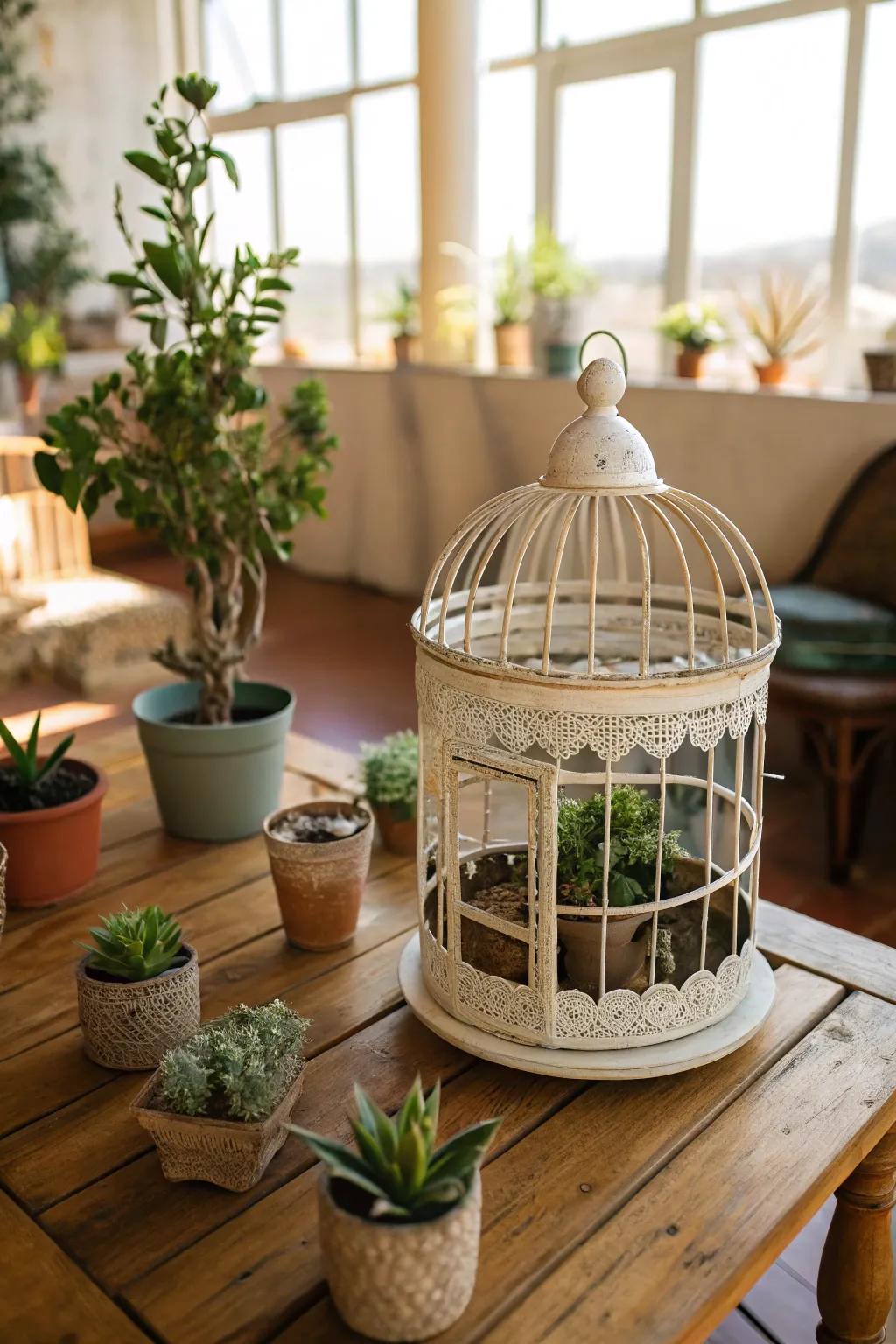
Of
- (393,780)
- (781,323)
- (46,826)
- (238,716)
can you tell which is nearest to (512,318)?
(781,323)

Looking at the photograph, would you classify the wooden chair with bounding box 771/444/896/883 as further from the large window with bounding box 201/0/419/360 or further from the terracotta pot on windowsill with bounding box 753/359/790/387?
the large window with bounding box 201/0/419/360

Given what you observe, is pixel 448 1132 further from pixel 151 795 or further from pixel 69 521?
pixel 69 521

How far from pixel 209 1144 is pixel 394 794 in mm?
814

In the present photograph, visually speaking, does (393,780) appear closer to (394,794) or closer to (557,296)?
(394,794)

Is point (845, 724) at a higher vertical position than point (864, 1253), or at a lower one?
higher

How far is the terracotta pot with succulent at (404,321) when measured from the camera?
573cm

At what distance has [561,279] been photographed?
196 inches

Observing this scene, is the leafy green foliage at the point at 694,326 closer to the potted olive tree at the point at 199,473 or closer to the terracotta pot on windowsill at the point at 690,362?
the terracotta pot on windowsill at the point at 690,362

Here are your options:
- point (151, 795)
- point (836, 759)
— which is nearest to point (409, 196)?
point (836, 759)

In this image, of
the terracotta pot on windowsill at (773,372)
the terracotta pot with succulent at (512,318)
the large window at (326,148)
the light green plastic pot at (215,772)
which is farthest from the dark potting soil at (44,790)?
the large window at (326,148)

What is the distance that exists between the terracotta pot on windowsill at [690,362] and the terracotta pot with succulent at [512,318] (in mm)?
863

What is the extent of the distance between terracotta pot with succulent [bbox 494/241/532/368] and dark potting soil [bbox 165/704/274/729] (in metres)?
3.33

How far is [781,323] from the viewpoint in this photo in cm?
441

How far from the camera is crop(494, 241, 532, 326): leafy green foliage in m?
5.15
